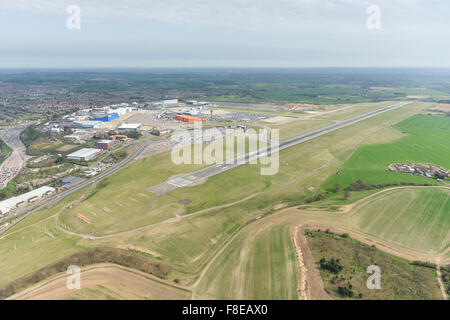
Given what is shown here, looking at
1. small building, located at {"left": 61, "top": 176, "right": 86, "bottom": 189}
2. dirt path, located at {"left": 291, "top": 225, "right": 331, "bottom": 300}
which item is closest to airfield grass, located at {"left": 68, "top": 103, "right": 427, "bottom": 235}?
small building, located at {"left": 61, "top": 176, "right": 86, "bottom": 189}

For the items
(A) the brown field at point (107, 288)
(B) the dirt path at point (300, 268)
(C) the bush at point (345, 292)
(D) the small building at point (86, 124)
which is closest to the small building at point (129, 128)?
(D) the small building at point (86, 124)

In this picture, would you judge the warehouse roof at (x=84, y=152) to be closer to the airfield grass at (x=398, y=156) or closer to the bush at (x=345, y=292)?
the airfield grass at (x=398, y=156)

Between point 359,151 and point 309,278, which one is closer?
point 309,278

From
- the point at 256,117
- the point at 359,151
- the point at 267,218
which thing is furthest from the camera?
the point at 256,117

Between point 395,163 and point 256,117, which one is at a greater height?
point 256,117

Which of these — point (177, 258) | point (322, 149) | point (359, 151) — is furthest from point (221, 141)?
point (177, 258)

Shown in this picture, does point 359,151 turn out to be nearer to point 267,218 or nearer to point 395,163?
point 395,163

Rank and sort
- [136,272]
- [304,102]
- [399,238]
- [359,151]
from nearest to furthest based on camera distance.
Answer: [136,272]
[399,238]
[359,151]
[304,102]

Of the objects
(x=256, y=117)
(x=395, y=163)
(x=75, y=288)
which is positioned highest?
(x=256, y=117)
